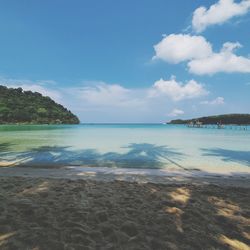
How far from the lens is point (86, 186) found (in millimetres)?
6715

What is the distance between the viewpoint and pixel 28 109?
118 metres

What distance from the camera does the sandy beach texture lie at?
3.70 m

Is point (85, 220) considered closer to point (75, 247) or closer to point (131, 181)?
point (75, 247)

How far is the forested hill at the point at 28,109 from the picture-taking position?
350 ft

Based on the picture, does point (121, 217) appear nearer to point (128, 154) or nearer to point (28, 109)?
point (128, 154)

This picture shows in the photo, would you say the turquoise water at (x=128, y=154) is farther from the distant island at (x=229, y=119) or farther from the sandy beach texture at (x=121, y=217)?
the distant island at (x=229, y=119)

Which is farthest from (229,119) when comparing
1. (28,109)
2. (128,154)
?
(128,154)

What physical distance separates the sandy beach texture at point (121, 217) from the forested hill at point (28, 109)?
108132 millimetres

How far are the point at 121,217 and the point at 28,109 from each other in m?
122

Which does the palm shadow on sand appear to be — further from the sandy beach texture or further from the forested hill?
the forested hill

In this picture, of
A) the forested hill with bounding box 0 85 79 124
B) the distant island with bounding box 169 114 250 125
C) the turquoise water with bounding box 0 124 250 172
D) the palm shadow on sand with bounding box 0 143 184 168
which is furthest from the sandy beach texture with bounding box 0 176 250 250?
the distant island with bounding box 169 114 250 125

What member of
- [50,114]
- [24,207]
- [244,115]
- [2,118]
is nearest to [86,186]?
[24,207]

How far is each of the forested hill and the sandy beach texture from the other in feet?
355

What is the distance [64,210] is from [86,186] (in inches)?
75.4
